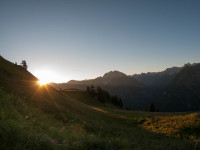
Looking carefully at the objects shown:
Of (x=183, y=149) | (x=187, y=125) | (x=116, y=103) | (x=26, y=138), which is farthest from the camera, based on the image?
(x=116, y=103)

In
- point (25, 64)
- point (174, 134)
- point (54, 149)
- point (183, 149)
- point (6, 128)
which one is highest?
point (25, 64)

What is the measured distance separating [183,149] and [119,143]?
13.5ft

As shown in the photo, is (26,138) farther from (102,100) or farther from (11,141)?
(102,100)

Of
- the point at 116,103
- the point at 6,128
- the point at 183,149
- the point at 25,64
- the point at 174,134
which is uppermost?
the point at 25,64

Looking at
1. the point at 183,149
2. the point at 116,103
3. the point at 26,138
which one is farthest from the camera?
the point at 116,103

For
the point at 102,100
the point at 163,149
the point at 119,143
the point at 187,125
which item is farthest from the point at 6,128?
the point at 102,100

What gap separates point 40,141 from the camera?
13.5ft

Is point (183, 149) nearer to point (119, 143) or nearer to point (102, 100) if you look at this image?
point (119, 143)

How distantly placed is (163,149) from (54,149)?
5.90 m

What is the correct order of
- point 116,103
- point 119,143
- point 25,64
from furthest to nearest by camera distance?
point 116,103 → point 25,64 → point 119,143

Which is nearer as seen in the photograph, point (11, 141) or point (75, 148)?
point (11, 141)

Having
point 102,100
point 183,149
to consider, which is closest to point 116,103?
point 102,100

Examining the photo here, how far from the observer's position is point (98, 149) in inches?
217

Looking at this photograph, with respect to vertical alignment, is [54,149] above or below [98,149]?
above
